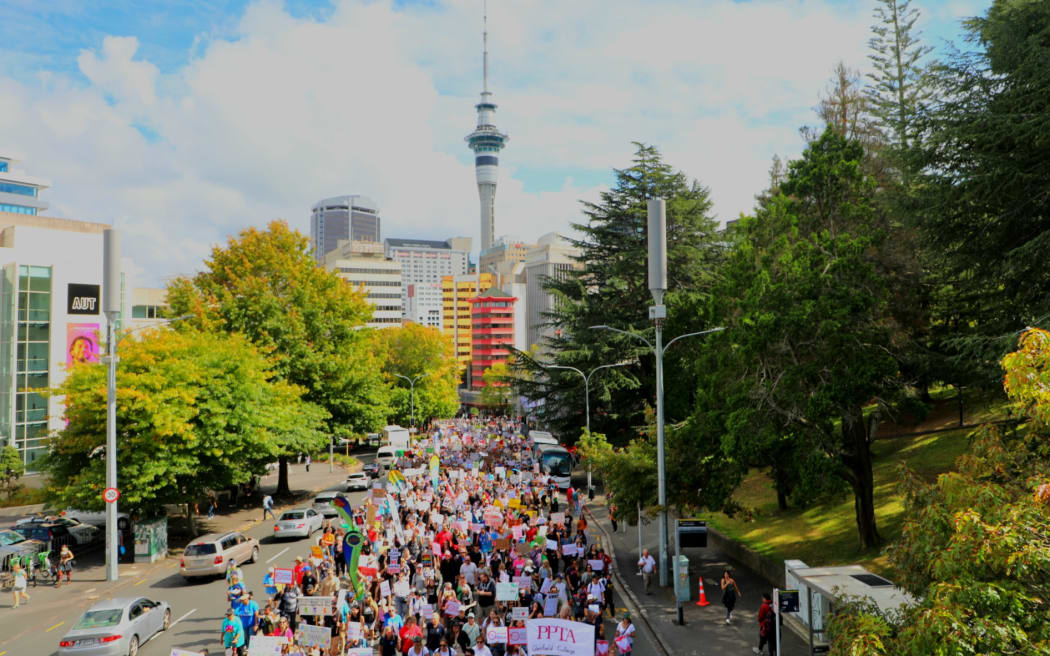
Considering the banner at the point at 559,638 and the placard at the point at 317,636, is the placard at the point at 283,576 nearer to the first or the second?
the placard at the point at 317,636

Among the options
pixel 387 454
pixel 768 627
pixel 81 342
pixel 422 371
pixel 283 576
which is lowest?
pixel 387 454

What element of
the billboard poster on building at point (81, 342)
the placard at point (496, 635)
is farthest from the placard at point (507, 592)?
the billboard poster on building at point (81, 342)

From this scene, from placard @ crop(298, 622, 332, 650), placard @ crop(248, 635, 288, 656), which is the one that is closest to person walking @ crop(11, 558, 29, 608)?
placard @ crop(248, 635, 288, 656)

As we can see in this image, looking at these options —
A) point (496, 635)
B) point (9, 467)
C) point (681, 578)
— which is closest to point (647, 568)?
point (681, 578)

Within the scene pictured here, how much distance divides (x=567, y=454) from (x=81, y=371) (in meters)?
29.6

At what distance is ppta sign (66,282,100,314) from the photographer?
2256 inches

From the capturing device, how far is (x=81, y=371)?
97.2 feet

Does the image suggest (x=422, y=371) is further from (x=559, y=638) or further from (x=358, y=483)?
(x=559, y=638)

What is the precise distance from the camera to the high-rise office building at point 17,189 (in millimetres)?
126188

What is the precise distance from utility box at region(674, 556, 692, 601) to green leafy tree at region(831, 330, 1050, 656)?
11.1 m

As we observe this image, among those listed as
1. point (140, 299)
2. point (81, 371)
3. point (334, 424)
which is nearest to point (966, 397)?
point (334, 424)

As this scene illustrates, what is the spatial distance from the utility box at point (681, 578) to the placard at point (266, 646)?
10573mm

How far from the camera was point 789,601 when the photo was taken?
15.2m

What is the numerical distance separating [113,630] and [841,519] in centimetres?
2366
